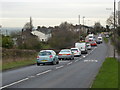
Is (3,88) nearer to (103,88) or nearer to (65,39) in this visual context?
(103,88)

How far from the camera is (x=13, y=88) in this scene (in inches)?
545

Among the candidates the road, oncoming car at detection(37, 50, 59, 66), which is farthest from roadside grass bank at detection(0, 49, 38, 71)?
the road

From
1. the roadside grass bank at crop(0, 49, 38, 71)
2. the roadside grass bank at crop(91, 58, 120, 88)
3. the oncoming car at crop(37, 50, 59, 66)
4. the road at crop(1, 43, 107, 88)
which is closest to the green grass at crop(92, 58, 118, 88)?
the roadside grass bank at crop(91, 58, 120, 88)

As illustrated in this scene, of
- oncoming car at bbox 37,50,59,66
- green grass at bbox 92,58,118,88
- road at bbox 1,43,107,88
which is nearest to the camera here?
green grass at bbox 92,58,118,88

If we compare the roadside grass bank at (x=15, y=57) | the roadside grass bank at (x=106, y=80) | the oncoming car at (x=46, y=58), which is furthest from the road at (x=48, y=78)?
the roadside grass bank at (x=15, y=57)

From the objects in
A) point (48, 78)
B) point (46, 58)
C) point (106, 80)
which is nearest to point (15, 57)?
point (46, 58)

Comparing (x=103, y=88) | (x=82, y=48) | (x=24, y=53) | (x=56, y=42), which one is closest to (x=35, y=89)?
(x=103, y=88)

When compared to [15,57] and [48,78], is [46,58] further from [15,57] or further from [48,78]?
[48,78]

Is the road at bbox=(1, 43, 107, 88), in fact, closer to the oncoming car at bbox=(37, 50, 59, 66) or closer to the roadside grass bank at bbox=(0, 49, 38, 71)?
the oncoming car at bbox=(37, 50, 59, 66)

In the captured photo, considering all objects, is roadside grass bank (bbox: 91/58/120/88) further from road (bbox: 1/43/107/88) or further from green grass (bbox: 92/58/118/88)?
road (bbox: 1/43/107/88)

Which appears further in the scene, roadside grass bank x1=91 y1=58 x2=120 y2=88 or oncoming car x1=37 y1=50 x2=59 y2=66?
oncoming car x1=37 y1=50 x2=59 y2=66

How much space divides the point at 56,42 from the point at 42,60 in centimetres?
3432

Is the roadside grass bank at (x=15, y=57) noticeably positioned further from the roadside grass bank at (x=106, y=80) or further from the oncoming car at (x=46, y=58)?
the roadside grass bank at (x=106, y=80)

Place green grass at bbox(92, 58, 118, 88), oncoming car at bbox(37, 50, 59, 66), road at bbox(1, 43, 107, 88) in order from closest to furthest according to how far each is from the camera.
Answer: green grass at bbox(92, 58, 118, 88) < road at bbox(1, 43, 107, 88) < oncoming car at bbox(37, 50, 59, 66)
